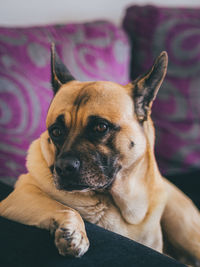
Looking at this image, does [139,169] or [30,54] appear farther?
[30,54]

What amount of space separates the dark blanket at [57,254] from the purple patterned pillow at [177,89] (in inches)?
34.5

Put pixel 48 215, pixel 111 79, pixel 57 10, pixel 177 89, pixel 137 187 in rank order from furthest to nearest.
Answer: pixel 57 10
pixel 177 89
pixel 111 79
pixel 137 187
pixel 48 215

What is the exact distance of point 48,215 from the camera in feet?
2.69

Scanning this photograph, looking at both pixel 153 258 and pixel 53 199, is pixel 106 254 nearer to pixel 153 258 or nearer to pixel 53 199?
pixel 153 258

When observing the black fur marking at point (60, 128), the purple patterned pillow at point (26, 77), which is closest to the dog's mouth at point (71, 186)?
the black fur marking at point (60, 128)

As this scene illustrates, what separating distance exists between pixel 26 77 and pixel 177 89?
75 cm

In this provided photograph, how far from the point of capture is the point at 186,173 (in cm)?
160

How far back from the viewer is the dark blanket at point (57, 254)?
2.24 feet

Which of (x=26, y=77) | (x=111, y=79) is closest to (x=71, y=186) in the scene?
(x=26, y=77)

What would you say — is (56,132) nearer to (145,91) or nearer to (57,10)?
(145,91)

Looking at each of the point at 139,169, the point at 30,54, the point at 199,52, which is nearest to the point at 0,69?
the point at 30,54

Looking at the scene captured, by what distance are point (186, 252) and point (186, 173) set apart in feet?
1.64

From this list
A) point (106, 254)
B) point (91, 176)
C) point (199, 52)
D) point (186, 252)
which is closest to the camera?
point (106, 254)

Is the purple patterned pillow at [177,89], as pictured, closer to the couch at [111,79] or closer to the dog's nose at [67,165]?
the couch at [111,79]
